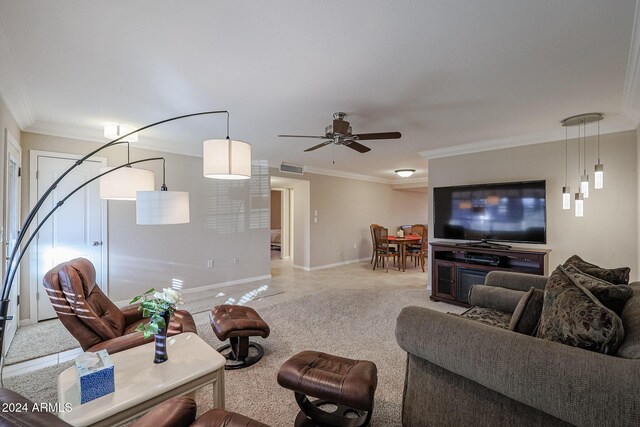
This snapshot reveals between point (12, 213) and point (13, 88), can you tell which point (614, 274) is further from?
point (12, 213)

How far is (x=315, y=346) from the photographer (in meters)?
2.81

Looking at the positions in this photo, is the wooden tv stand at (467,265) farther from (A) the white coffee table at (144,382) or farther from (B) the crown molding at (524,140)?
(A) the white coffee table at (144,382)

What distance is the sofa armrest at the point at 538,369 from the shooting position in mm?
1002

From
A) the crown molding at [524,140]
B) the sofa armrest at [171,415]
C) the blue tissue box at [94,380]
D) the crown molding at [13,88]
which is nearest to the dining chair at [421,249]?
the crown molding at [524,140]

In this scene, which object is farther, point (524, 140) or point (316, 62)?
point (524, 140)

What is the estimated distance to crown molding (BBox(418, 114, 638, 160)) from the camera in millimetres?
3336

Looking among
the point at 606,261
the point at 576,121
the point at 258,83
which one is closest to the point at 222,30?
the point at 258,83

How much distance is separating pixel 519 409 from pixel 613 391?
1.28 feet

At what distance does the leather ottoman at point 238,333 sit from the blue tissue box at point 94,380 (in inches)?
41.7

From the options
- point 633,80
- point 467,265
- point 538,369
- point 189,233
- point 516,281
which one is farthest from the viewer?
point 189,233

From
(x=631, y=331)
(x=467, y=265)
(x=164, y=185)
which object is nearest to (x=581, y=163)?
(x=467, y=265)

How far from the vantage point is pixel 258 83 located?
7.97 feet

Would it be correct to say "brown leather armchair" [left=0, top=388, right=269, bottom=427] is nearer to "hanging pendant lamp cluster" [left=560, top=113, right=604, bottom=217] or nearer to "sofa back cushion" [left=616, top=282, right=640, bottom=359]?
"sofa back cushion" [left=616, top=282, right=640, bottom=359]

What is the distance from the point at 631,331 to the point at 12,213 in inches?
193
